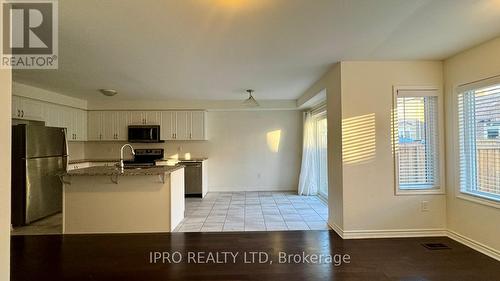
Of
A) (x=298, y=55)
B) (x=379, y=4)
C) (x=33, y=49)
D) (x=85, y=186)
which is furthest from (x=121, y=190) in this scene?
(x=379, y=4)

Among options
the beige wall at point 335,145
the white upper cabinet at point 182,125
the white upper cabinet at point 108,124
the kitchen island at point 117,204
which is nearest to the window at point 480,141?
the beige wall at point 335,145

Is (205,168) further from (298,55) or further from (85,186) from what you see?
(298,55)

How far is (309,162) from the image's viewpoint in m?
6.66

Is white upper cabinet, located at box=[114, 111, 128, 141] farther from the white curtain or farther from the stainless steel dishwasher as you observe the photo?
the white curtain

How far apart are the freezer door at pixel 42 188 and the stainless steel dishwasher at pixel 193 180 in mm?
2455

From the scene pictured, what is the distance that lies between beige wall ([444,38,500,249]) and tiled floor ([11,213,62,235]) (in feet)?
17.7

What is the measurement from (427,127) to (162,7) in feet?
→ 11.6

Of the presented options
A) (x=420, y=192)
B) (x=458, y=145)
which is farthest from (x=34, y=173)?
(x=458, y=145)

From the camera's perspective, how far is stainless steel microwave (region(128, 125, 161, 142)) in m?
6.61

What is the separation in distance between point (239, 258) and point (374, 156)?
6.98 ft

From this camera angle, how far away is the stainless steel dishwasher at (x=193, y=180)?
6.37m

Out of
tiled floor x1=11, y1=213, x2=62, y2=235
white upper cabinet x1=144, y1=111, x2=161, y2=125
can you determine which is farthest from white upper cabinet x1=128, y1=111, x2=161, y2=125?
tiled floor x1=11, y1=213, x2=62, y2=235

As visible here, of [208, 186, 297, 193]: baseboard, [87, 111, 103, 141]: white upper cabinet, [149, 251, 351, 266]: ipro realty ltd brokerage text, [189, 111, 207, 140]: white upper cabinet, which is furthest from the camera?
[208, 186, 297, 193]: baseboard

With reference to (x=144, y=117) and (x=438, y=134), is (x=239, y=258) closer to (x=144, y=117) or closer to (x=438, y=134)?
(x=438, y=134)
